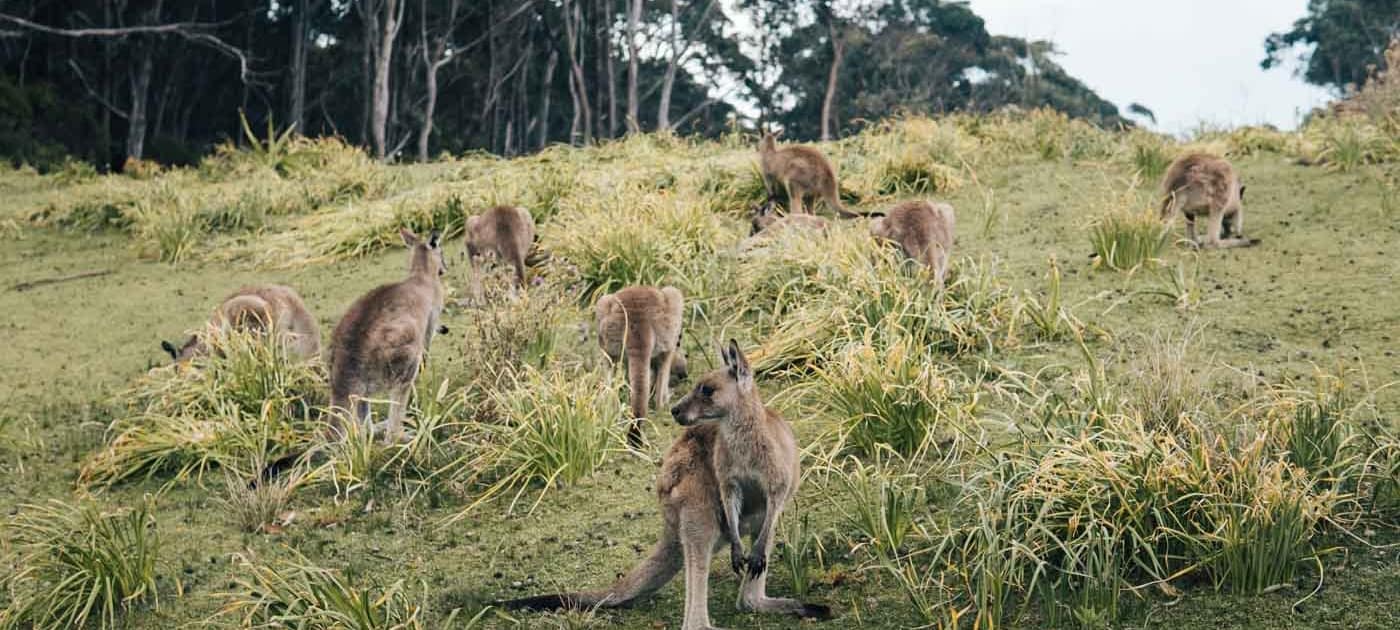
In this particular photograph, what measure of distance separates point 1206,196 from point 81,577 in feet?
27.2

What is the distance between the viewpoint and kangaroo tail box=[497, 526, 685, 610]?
4934 millimetres

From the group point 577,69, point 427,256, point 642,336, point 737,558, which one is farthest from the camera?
point 577,69

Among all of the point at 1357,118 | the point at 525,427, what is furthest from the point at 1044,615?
the point at 1357,118

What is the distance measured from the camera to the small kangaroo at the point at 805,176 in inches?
463

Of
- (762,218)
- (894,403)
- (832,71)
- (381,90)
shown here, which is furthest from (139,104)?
(894,403)

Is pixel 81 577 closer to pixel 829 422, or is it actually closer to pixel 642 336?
pixel 642 336

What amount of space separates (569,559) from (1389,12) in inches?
1704

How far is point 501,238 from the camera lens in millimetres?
10141

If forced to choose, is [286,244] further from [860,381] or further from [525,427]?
[860,381]

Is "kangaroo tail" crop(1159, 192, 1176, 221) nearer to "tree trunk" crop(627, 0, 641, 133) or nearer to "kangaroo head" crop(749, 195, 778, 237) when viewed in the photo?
"kangaroo head" crop(749, 195, 778, 237)

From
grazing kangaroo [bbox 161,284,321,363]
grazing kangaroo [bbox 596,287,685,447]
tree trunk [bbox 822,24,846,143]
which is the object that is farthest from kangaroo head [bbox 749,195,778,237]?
tree trunk [bbox 822,24,846,143]

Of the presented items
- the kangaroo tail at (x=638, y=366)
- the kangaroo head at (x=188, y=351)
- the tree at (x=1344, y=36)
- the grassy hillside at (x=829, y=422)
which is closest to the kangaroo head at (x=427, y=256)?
the grassy hillside at (x=829, y=422)

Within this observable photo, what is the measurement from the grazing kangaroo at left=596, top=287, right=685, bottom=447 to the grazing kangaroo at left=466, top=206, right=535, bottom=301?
242 cm

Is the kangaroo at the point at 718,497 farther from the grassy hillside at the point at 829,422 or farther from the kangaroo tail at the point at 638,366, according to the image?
the kangaroo tail at the point at 638,366
